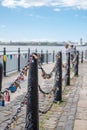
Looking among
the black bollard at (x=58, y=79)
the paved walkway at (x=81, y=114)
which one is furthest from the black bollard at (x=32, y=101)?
the black bollard at (x=58, y=79)

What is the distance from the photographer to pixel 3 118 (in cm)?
835

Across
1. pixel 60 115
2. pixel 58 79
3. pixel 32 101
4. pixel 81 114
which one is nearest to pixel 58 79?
pixel 58 79

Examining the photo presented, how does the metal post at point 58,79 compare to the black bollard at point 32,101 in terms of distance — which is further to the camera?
the metal post at point 58,79

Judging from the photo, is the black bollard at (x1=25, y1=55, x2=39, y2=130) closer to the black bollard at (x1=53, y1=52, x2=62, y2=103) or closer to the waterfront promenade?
the waterfront promenade

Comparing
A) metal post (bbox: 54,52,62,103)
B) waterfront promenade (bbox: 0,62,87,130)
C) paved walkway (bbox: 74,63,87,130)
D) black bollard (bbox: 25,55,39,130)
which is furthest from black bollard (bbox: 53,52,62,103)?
black bollard (bbox: 25,55,39,130)

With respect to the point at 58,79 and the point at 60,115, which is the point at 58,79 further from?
the point at 60,115

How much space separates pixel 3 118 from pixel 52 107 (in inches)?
72.8

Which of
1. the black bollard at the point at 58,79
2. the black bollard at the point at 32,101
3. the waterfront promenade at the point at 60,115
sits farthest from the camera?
the black bollard at the point at 58,79

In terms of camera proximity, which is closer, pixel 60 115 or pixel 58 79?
pixel 60 115

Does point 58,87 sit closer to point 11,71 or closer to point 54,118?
point 54,118

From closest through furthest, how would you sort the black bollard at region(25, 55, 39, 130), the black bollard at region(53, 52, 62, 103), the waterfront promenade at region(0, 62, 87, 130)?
1. the black bollard at region(25, 55, 39, 130)
2. the waterfront promenade at region(0, 62, 87, 130)
3. the black bollard at region(53, 52, 62, 103)

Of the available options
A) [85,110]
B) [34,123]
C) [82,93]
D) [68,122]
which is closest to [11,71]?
[82,93]

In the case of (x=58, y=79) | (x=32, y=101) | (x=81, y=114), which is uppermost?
(x=32, y=101)

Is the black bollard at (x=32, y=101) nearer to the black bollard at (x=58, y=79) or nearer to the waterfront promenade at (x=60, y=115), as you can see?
the waterfront promenade at (x=60, y=115)
